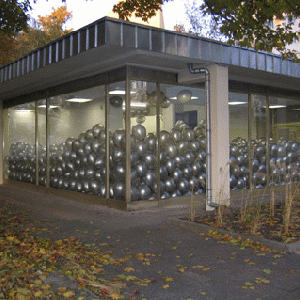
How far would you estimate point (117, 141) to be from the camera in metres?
8.85

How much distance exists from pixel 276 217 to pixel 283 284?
10.7 ft

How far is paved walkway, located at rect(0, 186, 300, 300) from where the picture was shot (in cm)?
413

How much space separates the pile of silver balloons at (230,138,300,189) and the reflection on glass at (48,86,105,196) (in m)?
3.23

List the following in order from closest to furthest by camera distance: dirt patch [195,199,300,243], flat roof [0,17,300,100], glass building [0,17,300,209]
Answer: dirt patch [195,199,300,243] → flat roof [0,17,300,100] → glass building [0,17,300,209]

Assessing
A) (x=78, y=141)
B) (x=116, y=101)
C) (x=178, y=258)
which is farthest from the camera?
(x=78, y=141)

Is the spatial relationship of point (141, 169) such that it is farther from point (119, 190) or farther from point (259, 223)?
point (259, 223)

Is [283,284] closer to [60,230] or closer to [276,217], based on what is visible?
[276,217]

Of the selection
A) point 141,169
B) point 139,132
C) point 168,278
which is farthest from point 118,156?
point 168,278

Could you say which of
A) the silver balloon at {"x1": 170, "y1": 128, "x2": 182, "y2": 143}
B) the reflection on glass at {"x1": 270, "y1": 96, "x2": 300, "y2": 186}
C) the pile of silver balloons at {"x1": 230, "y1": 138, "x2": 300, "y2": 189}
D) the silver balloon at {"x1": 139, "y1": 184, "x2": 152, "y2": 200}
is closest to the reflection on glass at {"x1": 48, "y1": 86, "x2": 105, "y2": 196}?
the silver balloon at {"x1": 139, "y1": 184, "x2": 152, "y2": 200}

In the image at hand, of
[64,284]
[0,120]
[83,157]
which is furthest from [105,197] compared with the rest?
[0,120]

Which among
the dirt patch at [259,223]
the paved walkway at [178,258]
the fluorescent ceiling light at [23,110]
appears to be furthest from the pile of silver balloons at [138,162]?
the fluorescent ceiling light at [23,110]

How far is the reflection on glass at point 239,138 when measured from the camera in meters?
10.3

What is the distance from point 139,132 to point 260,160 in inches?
164

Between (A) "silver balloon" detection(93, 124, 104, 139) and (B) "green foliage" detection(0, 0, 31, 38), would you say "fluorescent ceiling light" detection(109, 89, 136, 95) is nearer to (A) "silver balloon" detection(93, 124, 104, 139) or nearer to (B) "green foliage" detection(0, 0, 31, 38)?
(A) "silver balloon" detection(93, 124, 104, 139)
